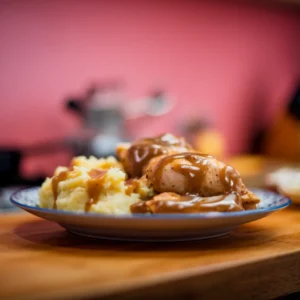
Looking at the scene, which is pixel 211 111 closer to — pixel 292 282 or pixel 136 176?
pixel 136 176

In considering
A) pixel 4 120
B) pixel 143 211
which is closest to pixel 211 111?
pixel 4 120

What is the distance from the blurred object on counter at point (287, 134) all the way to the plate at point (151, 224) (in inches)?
128

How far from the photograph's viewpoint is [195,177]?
1.26 metres

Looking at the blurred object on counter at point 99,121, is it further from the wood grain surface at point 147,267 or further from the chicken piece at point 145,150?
the wood grain surface at point 147,267

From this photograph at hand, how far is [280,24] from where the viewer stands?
16.2 ft

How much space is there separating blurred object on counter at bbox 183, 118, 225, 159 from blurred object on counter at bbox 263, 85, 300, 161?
590mm

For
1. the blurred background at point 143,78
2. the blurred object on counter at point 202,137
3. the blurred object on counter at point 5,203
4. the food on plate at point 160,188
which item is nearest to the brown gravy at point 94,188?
the food on plate at point 160,188

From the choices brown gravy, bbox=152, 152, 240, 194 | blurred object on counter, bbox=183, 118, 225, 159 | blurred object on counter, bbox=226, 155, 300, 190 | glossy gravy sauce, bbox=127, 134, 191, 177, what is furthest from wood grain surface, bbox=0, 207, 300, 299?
blurred object on counter, bbox=183, 118, 225, 159

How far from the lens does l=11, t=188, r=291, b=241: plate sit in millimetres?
1089

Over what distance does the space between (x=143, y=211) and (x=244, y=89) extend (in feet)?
11.8

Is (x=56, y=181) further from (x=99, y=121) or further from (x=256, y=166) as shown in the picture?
(x=256, y=166)

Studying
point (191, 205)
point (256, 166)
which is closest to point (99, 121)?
point (256, 166)

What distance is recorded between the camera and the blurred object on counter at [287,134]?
436 centimetres

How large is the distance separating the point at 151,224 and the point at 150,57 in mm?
3053
